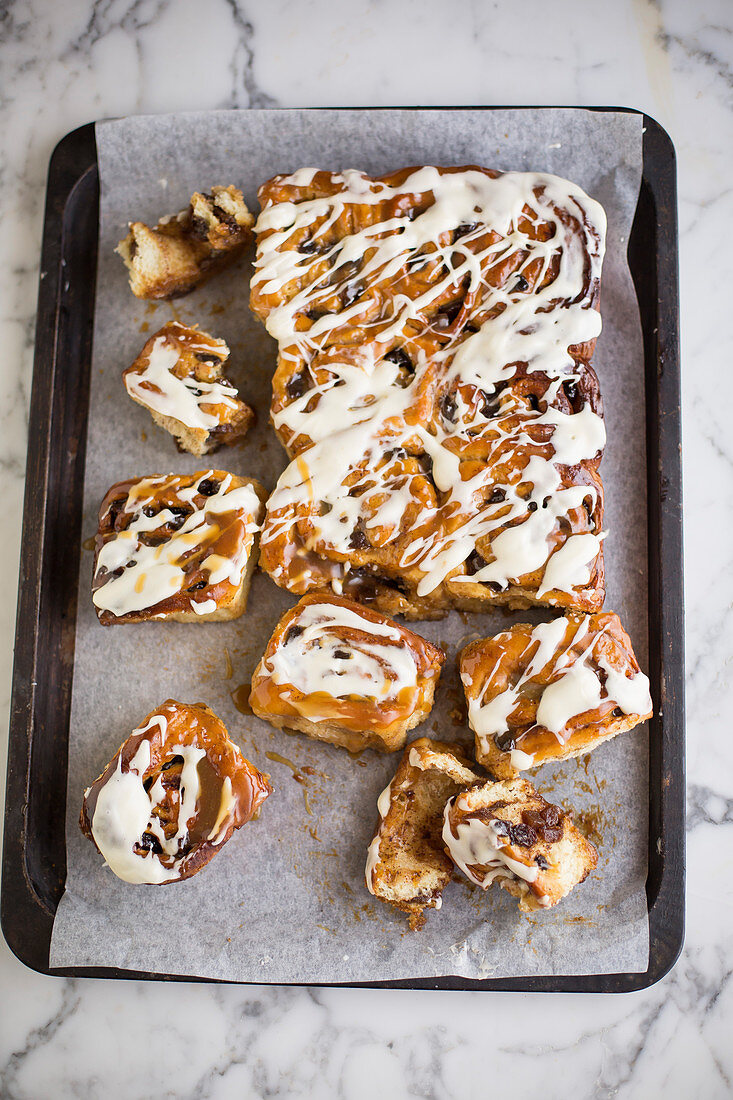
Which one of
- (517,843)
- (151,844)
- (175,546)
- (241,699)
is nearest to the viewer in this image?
(517,843)

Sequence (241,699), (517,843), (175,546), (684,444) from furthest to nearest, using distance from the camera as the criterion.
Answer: (684,444) < (241,699) < (175,546) < (517,843)

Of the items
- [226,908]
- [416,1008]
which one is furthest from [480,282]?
[416,1008]

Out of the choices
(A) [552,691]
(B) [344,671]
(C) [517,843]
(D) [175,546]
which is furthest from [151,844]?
(A) [552,691]

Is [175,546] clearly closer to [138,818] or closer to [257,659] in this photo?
[257,659]

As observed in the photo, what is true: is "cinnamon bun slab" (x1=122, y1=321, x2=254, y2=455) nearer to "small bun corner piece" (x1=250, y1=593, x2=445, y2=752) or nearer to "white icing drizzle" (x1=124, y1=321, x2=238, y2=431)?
"white icing drizzle" (x1=124, y1=321, x2=238, y2=431)

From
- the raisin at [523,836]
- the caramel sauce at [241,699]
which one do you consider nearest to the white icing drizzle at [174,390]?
the caramel sauce at [241,699]

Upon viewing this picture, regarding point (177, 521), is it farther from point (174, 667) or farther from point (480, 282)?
point (480, 282)
